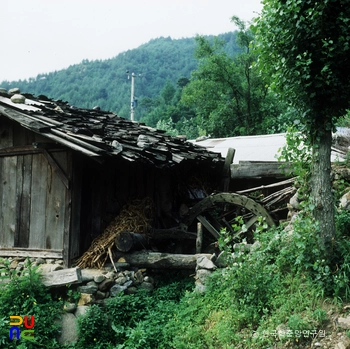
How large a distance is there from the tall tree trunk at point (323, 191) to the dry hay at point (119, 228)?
3765 mm

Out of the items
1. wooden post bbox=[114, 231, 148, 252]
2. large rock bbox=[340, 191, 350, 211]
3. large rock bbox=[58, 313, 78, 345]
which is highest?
large rock bbox=[340, 191, 350, 211]

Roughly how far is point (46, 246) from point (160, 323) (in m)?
2.66

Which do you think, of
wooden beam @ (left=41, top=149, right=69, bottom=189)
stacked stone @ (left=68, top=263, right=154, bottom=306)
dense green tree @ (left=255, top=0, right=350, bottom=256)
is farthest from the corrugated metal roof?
dense green tree @ (left=255, top=0, right=350, bottom=256)

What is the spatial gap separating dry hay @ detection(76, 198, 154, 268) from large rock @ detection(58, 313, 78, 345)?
1082mm

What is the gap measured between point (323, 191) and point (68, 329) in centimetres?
437

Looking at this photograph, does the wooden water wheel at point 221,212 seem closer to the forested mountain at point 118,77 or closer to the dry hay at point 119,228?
the dry hay at point 119,228

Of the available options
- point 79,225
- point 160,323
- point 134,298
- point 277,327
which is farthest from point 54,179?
point 277,327

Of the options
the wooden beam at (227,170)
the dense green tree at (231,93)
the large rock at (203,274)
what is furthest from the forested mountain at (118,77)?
the large rock at (203,274)

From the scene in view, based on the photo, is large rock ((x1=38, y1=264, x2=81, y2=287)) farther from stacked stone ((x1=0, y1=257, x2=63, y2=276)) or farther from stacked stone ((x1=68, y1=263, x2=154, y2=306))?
stacked stone ((x1=0, y1=257, x2=63, y2=276))

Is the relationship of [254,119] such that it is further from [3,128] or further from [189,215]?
[3,128]

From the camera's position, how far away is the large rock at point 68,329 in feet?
21.3

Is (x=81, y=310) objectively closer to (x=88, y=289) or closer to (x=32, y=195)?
(x=88, y=289)

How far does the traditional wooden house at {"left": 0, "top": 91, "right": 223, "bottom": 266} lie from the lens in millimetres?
7539

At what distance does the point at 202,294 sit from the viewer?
6.76 meters
